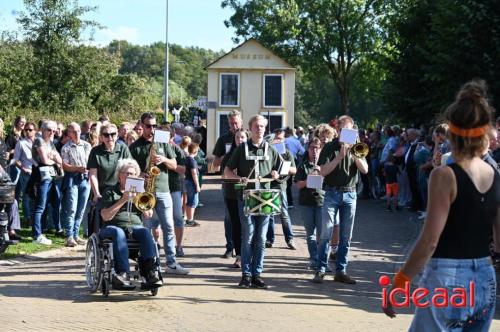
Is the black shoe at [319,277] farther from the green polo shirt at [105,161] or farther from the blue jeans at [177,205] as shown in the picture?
the green polo shirt at [105,161]

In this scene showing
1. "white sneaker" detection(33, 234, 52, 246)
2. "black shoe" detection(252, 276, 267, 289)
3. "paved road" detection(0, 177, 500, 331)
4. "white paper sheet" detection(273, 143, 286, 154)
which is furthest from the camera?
"white sneaker" detection(33, 234, 52, 246)

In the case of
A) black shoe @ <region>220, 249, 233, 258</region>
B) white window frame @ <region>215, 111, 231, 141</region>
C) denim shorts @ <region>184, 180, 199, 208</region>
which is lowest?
black shoe @ <region>220, 249, 233, 258</region>

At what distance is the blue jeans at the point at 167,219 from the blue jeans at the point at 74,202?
304 cm

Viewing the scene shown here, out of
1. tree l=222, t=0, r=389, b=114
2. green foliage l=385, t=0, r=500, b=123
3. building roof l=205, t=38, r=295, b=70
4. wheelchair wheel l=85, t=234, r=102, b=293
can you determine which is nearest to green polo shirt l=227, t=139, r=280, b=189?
wheelchair wheel l=85, t=234, r=102, b=293

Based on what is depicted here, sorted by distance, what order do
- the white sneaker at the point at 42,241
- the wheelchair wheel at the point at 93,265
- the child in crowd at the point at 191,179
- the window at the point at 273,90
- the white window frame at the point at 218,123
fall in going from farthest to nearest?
the window at the point at 273,90 < the white window frame at the point at 218,123 < the child in crowd at the point at 191,179 < the white sneaker at the point at 42,241 < the wheelchair wheel at the point at 93,265

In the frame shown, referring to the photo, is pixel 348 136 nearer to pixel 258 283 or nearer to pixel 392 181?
pixel 258 283

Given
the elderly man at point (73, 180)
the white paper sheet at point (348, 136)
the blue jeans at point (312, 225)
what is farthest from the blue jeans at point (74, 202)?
the white paper sheet at point (348, 136)

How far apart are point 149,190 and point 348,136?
98.3 inches

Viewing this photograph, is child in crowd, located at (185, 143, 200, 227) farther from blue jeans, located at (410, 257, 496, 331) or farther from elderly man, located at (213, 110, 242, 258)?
blue jeans, located at (410, 257, 496, 331)

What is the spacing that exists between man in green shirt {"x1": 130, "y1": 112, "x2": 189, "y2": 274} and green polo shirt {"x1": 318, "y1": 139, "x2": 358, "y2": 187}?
1.95m

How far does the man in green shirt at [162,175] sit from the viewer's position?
32.7 feet

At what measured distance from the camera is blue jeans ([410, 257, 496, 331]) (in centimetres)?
408

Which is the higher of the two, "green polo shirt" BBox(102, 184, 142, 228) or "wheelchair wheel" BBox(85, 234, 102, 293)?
"green polo shirt" BBox(102, 184, 142, 228)

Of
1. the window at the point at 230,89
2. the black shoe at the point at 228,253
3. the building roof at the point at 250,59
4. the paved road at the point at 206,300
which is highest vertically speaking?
the building roof at the point at 250,59
